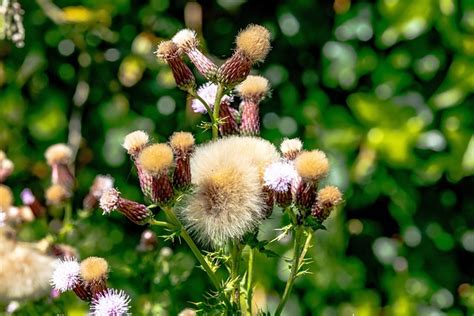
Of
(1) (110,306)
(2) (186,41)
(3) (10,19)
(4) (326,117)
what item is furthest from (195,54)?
(4) (326,117)

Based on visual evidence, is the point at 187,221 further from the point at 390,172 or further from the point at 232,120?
the point at 390,172

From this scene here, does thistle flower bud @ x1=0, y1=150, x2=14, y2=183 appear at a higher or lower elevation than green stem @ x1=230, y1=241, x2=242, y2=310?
lower

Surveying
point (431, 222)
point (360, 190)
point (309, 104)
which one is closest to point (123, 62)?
point (309, 104)

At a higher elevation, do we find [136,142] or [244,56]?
[244,56]

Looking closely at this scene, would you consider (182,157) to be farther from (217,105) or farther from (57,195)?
(57,195)

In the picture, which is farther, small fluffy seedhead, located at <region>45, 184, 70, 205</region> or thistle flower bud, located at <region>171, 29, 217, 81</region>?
small fluffy seedhead, located at <region>45, 184, 70, 205</region>

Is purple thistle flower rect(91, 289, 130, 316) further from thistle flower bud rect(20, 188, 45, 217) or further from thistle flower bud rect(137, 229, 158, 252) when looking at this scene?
thistle flower bud rect(20, 188, 45, 217)

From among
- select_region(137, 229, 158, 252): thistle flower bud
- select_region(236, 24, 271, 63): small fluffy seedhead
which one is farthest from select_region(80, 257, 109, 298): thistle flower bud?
select_region(137, 229, 158, 252): thistle flower bud
